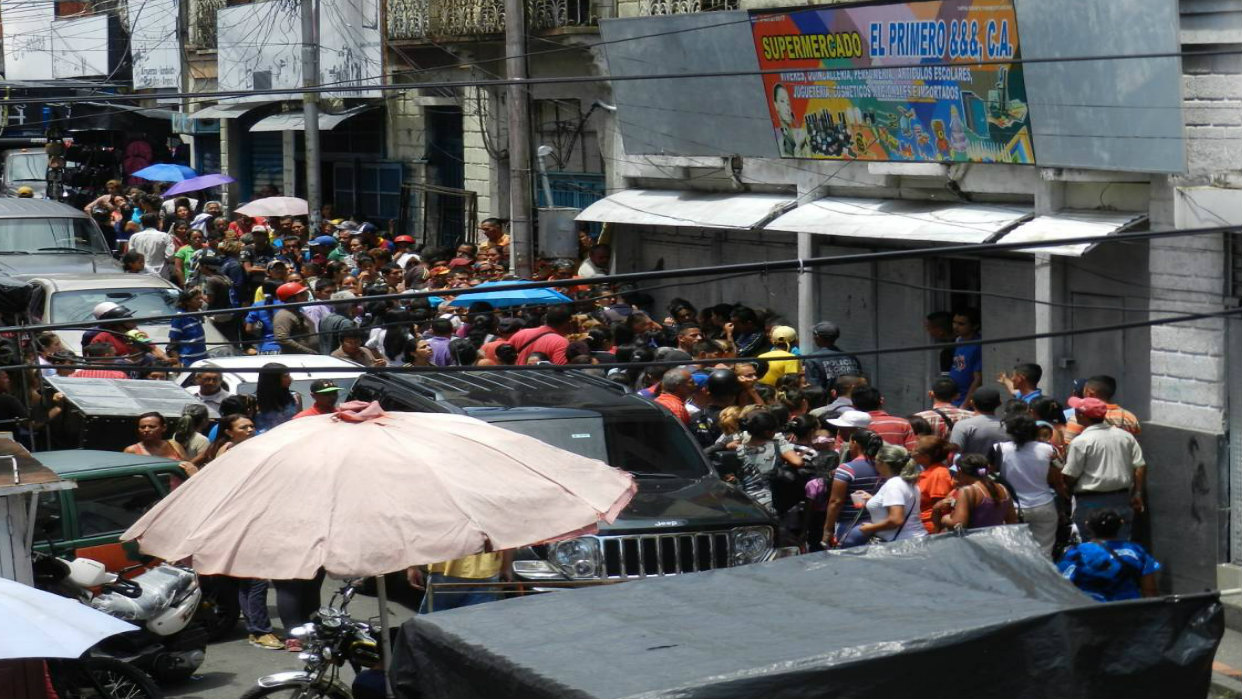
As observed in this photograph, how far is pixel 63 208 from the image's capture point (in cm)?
2238

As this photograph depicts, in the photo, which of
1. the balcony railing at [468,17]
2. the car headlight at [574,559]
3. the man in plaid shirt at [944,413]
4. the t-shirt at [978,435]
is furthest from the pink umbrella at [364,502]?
the balcony railing at [468,17]

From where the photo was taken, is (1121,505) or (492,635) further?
(1121,505)

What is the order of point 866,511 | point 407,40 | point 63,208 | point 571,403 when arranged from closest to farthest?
point 866,511 < point 571,403 < point 63,208 < point 407,40

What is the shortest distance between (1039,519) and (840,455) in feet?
4.62

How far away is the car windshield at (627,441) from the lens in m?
11.1

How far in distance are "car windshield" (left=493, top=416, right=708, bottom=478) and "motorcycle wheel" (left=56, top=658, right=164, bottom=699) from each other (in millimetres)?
3080

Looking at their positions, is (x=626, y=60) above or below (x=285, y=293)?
above

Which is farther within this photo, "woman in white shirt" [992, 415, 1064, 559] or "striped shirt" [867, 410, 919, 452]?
"striped shirt" [867, 410, 919, 452]

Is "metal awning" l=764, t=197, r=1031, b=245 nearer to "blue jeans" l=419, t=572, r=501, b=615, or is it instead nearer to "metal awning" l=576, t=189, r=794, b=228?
"metal awning" l=576, t=189, r=794, b=228

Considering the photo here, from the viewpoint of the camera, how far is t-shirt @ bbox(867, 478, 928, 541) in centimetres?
1038

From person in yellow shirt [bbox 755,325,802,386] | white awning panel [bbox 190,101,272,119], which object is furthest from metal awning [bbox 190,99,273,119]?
person in yellow shirt [bbox 755,325,802,386]

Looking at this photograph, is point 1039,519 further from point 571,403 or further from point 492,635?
point 492,635

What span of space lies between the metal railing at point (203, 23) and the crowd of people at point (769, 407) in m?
15.7

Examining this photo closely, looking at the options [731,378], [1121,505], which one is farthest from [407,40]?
[1121,505]
